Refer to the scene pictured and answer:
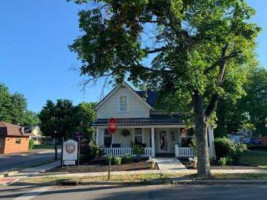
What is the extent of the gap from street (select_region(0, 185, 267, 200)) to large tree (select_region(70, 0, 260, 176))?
336 cm

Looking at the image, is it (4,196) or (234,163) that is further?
(234,163)

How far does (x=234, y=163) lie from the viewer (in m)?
22.8

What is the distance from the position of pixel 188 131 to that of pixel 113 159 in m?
8.88

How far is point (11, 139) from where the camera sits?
165 ft

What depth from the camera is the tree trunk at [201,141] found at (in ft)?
52.5

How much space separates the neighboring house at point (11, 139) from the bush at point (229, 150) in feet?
110

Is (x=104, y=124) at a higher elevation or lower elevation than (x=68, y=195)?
higher

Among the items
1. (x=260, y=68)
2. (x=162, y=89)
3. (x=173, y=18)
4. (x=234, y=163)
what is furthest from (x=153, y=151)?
(x=260, y=68)

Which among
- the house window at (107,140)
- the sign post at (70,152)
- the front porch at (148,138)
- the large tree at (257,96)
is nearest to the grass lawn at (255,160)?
the front porch at (148,138)

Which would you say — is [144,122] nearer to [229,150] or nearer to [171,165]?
[171,165]

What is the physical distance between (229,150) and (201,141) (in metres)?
9.52

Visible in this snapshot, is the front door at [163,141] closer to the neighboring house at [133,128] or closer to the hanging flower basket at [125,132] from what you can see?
the neighboring house at [133,128]

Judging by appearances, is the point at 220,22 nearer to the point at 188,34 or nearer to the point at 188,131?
the point at 188,34

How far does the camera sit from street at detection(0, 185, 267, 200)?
1110cm
